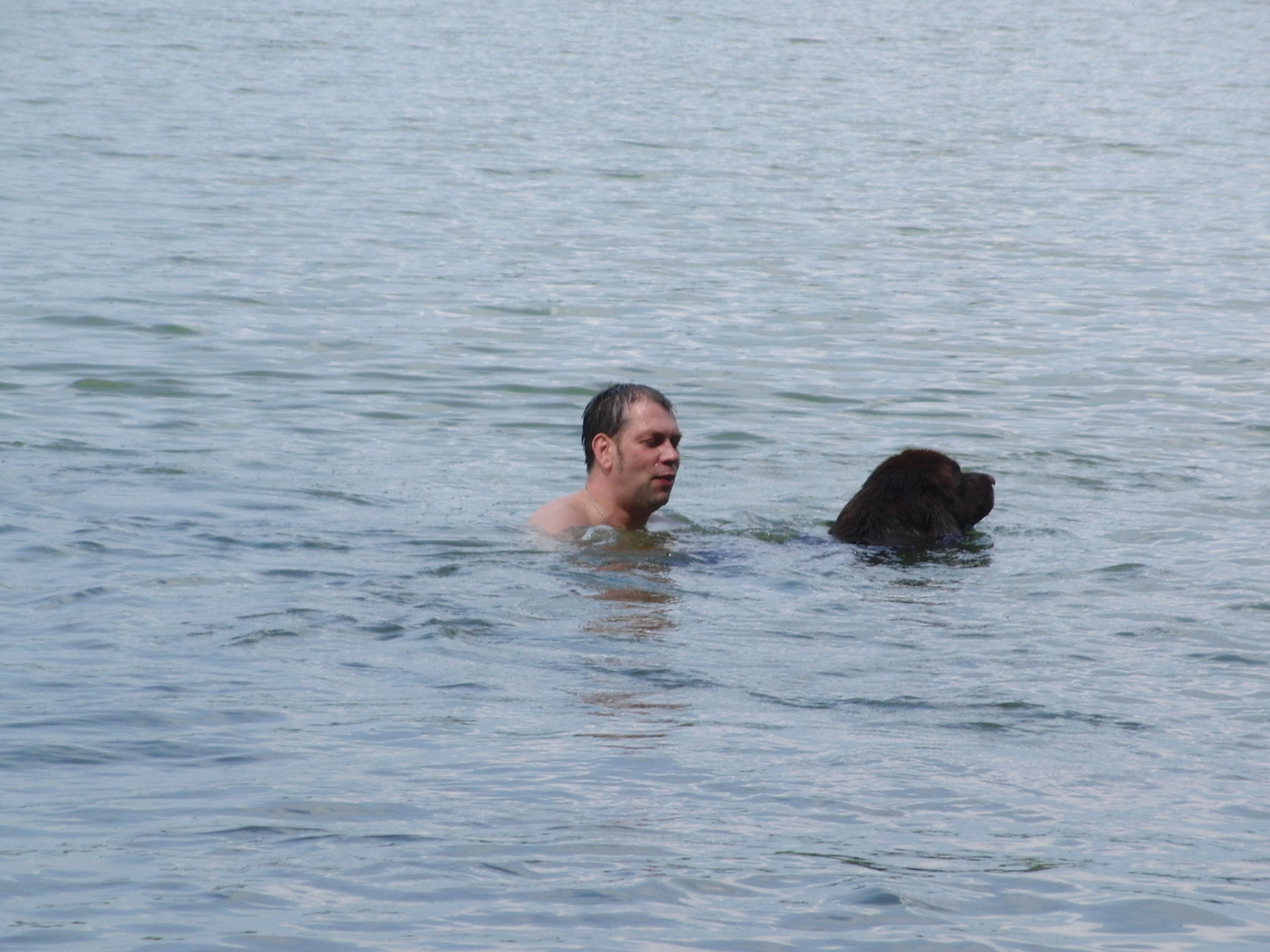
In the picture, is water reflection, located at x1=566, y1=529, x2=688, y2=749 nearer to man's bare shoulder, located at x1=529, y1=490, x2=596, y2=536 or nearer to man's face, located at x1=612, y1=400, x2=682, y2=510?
man's bare shoulder, located at x1=529, y1=490, x2=596, y2=536

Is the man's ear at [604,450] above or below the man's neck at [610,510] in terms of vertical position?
above

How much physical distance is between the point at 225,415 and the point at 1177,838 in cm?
718

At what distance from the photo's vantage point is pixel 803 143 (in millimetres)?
24203

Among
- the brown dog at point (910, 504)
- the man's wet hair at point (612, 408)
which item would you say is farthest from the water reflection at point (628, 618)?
the brown dog at point (910, 504)

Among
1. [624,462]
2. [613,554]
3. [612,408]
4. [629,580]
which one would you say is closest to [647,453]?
[624,462]

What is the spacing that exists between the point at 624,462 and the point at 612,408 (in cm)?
25

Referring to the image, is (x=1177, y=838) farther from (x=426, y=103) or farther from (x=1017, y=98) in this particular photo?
(x=1017, y=98)

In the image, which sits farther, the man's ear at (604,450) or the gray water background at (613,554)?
the man's ear at (604,450)

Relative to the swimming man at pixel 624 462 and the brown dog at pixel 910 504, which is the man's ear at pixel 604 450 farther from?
the brown dog at pixel 910 504

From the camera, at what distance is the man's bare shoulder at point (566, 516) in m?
8.03

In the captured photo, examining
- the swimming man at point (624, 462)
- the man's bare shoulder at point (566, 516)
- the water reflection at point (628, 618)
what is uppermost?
the swimming man at point (624, 462)

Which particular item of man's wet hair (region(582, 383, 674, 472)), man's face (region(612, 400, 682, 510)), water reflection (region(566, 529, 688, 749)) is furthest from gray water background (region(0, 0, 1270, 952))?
man's wet hair (region(582, 383, 674, 472))

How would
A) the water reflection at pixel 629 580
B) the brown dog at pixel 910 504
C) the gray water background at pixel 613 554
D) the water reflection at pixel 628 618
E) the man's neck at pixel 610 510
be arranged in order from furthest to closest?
1. the man's neck at pixel 610 510
2. the brown dog at pixel 910 504
3. the water reflection at pixel 629 580
4. the water reflection at pixel 628 618
5. the gray water background at pixel 613 554

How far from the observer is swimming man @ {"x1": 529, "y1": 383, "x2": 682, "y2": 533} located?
7867 millimetres
